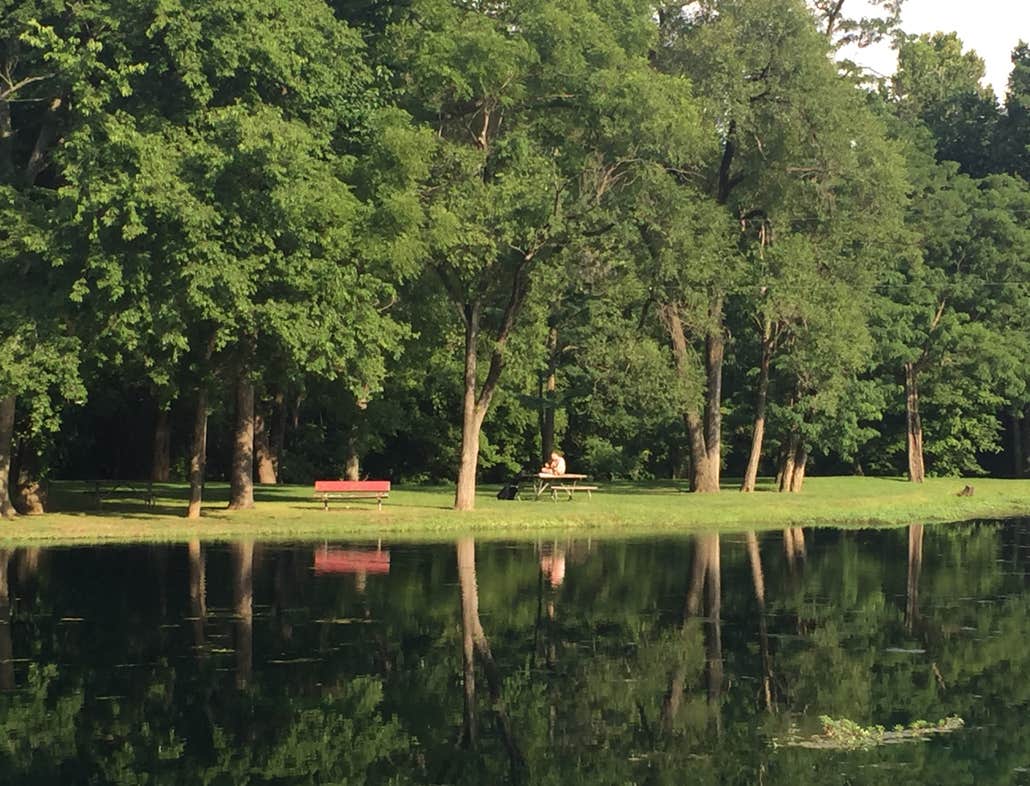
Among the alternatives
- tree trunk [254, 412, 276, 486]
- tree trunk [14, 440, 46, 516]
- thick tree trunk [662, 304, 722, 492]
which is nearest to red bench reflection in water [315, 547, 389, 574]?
tree trunk [14, 440, 46, 516]

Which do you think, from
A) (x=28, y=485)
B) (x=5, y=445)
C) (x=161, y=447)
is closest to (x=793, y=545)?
(x=5, y=445)

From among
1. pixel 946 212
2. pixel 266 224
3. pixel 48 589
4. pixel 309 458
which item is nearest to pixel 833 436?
pixel 946 212

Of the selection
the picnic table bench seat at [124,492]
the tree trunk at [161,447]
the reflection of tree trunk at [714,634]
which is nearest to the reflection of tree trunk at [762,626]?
the reflection of tree trunk at [714,634]

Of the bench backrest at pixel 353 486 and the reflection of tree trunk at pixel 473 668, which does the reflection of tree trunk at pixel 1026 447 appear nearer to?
the bench backrest at pixel 353 486

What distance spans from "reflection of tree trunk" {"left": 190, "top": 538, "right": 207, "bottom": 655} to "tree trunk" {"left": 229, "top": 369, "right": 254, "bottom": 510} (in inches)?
288

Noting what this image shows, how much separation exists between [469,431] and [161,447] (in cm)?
1734

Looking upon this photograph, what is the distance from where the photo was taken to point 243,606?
25.0 meters

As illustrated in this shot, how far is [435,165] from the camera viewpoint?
141ft

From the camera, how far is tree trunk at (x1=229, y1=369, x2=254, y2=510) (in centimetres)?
4284

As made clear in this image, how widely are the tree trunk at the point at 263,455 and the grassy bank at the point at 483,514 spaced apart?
99.7 inches

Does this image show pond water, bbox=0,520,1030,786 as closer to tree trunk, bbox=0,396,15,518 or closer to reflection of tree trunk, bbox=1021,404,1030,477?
tree trunk, bbox=0,396,15,518

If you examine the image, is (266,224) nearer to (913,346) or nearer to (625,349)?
(625,349)

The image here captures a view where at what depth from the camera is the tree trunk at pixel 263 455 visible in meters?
59.1

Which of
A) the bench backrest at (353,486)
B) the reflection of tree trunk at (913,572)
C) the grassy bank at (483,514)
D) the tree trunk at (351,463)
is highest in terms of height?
the tree trunk at (351,463)
